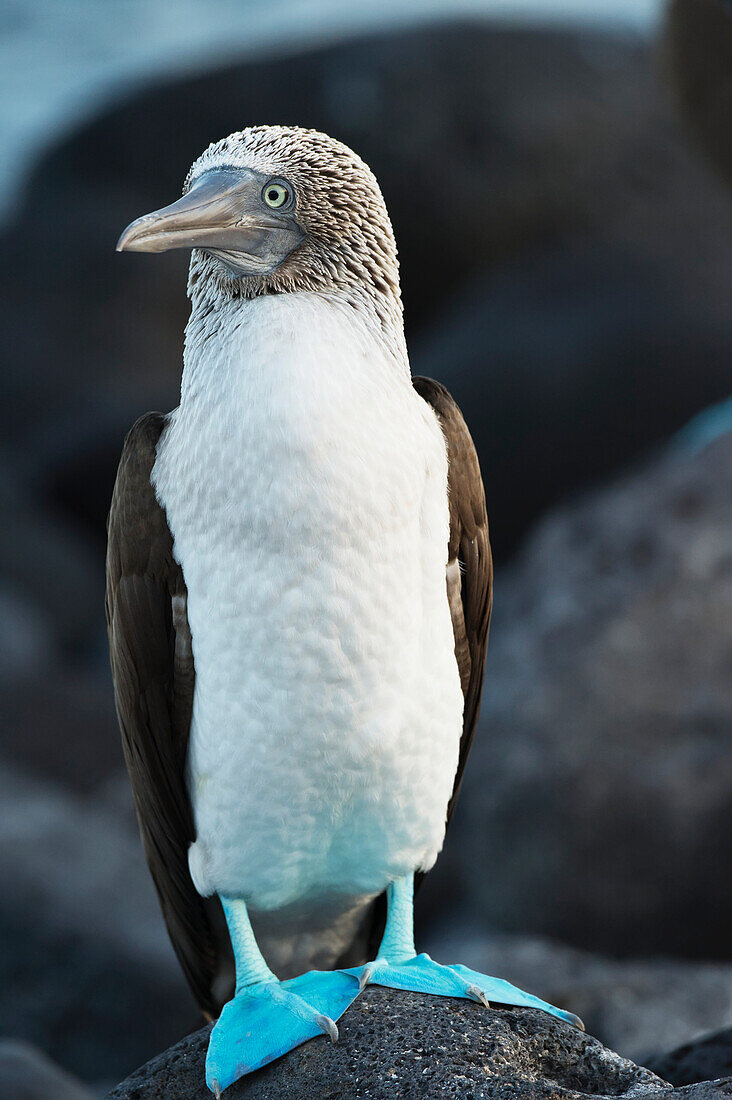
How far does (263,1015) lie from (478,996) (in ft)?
1.62

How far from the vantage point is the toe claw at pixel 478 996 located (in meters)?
2.75

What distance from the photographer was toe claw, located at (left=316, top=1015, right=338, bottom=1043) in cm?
263

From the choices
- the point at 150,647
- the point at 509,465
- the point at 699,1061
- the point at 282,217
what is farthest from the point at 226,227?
the point at 509,465

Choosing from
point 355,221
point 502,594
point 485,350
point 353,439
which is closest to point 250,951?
point 353,439

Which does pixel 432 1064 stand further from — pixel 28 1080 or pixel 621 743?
pixel 621 743

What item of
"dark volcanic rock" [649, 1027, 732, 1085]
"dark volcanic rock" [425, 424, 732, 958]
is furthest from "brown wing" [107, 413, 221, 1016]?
"dark volcanic rock" [425, 424, 732, 958]

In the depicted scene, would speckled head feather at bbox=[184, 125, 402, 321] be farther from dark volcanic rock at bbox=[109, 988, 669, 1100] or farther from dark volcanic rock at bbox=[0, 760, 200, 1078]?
dark volcanic rock at bbox=[0, 760, 200, 1078]

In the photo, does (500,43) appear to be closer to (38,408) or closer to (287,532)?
(38,408)

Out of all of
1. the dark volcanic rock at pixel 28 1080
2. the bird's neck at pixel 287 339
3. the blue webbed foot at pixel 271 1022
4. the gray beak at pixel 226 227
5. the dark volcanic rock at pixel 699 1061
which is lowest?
the dark volcanic rock at pixel 28 1080

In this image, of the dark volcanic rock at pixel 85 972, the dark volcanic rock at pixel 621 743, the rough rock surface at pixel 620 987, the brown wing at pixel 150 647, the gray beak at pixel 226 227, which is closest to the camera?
the gray beak at pixel 226 227

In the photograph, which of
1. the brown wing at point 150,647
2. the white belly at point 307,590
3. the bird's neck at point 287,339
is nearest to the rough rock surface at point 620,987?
the white belly at point 307,590

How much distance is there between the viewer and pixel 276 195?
274 cm

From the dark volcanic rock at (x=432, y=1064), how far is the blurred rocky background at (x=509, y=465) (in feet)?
3.92

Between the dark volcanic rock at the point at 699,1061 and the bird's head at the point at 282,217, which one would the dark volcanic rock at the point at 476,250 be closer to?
the dark volcanic rock at the point at 699,1061
